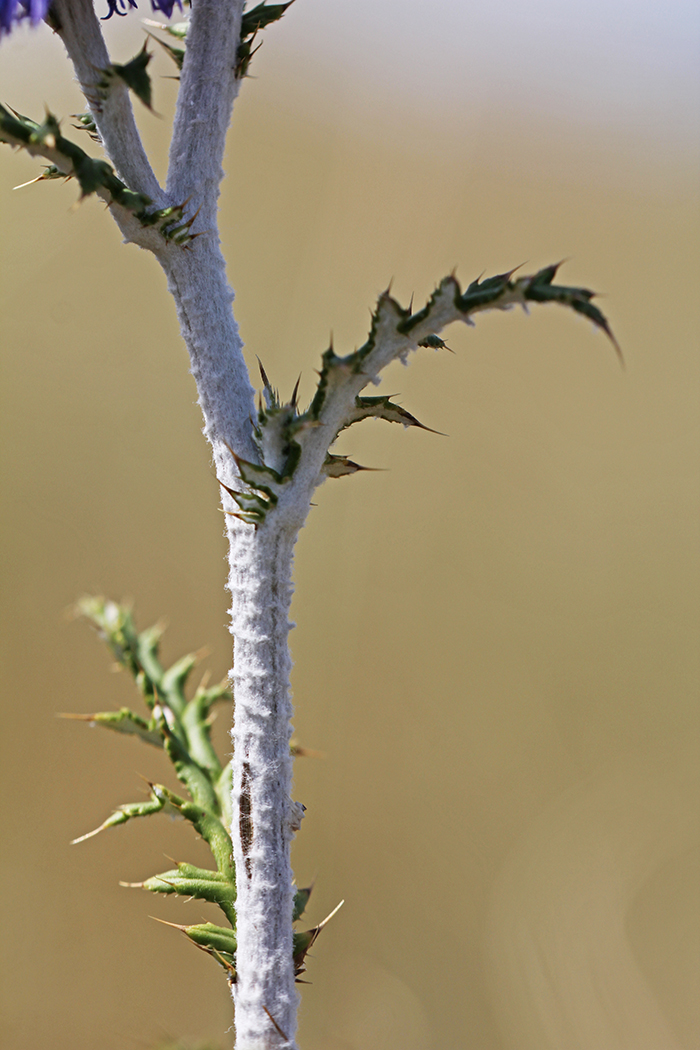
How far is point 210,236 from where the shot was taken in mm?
1195

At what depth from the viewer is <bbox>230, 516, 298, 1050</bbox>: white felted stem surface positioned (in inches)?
46.3

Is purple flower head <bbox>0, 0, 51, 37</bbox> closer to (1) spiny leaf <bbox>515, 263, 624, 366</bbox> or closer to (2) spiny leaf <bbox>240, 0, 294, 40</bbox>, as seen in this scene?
(2) spiny leaf <bbox>240, 0, 294, 40</bbox>

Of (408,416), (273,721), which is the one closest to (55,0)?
(408,416)

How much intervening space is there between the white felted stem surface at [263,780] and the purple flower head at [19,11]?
2.33 ft

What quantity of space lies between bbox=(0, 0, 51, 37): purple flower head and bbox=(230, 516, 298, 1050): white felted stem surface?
0.71 m

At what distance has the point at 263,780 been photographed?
46.9 inches

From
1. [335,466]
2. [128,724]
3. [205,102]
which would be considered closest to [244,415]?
[335,466]

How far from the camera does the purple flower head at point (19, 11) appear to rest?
1018mm

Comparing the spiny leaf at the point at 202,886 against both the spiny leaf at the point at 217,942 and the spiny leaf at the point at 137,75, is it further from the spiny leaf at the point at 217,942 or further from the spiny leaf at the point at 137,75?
the spiny leaf at the point at 137,75

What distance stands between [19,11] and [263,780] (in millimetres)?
1117

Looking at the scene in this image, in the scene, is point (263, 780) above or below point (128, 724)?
below

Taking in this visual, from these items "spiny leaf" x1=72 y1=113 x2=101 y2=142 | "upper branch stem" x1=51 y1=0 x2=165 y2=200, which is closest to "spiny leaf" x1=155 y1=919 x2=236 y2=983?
"upper branch stem" x1=51 y1=0 x2=165 y2=200

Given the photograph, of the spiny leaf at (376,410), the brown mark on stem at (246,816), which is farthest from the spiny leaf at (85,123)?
the brown mark on stem at (246,816)

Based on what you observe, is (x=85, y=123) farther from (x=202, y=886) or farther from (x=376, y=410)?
(x=202, y=886)
